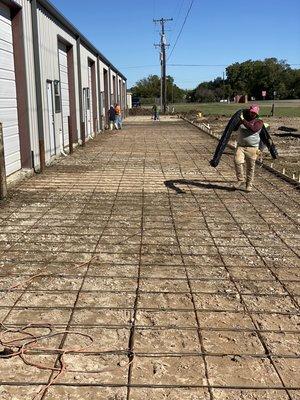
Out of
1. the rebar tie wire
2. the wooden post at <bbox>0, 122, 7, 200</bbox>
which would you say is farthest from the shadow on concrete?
the rebar tie wire

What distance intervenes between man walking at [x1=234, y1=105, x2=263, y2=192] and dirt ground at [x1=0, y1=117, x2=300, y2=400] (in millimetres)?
586

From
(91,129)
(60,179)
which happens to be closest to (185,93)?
(91,129)

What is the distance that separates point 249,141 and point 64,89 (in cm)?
1034

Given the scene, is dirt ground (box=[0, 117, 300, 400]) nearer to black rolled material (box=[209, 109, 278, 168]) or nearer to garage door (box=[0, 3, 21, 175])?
black rolled material (box=[209, 109, 278, 168])

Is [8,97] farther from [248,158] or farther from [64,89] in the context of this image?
[64,89]

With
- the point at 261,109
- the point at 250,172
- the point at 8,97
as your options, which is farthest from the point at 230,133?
the point at 261,109

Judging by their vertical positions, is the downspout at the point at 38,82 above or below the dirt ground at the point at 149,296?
above

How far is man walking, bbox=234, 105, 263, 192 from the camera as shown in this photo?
9438 mm

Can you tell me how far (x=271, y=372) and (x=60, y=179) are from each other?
8561 mm

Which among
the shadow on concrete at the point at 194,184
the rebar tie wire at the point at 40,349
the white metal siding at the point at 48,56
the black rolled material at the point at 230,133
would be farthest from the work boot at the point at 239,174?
the rebar tie wire at the point at 40,349

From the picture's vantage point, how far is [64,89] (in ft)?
59.4

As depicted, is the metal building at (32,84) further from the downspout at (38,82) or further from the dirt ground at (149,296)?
the dirt ground at (149,296)

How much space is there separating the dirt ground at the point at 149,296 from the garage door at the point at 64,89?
8.08 metres

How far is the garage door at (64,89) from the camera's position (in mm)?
17094
